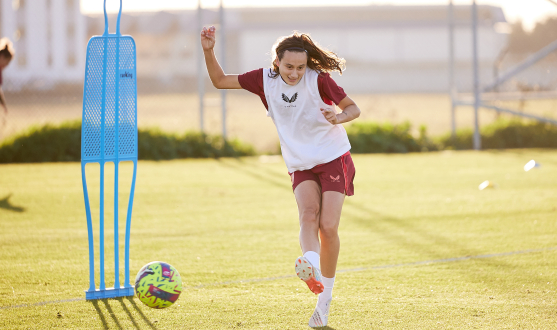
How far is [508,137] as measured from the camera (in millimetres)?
13273

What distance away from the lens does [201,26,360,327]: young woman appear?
140 inches

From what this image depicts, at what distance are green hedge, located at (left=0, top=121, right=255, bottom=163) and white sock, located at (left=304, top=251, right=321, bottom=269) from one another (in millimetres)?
8519

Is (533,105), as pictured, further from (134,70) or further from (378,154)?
(134,70)

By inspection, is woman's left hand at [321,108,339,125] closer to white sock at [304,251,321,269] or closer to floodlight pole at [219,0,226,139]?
white sock at [304,251,321,269]

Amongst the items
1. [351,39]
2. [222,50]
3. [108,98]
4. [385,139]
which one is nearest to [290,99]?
[108,98]

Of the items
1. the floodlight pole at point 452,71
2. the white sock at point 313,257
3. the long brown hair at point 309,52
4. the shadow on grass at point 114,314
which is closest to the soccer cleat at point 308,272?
the white sock at point 313,257

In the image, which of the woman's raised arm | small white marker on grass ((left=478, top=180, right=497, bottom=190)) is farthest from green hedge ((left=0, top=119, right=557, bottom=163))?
the woman's raised arm

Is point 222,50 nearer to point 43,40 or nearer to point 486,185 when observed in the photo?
point 43,40

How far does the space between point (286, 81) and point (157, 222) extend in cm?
330

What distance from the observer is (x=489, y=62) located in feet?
64.5

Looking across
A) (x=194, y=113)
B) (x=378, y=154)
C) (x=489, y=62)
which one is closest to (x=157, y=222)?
(x=378, y=154)

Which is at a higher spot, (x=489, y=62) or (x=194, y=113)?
(x=489, y=62)

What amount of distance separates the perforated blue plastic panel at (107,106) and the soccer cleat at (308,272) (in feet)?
4.31

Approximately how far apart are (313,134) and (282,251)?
5.89 ft
